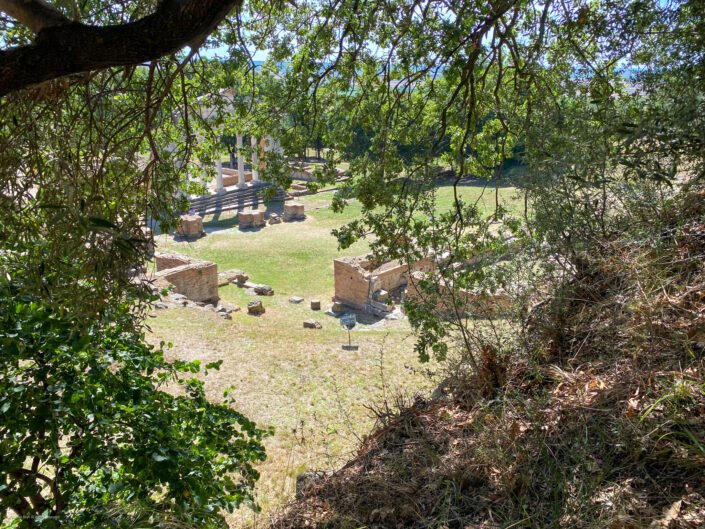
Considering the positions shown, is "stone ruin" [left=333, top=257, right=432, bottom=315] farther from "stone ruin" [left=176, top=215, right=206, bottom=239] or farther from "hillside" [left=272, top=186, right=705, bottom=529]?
"hillside" [left=272, top=186, right=705, bottom=529]

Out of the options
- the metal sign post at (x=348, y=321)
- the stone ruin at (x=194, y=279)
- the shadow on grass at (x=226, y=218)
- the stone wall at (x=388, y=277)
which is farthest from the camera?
the shadow on grass at (x=226, y=218)

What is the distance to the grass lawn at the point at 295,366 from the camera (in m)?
7.21

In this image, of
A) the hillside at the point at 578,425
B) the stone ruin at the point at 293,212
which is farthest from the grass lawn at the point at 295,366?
the stone ruin at the point at 293,212

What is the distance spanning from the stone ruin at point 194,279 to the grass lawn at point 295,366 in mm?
636

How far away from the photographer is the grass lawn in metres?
7.21

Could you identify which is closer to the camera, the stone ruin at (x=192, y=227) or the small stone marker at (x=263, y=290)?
the small stone marker at (x=263, y=290)

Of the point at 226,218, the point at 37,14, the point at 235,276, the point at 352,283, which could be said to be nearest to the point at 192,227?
the point at 226,218

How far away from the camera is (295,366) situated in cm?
1098

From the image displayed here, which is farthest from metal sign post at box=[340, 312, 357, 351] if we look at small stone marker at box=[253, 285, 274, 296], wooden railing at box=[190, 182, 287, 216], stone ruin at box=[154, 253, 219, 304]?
wooden railing at box=[190, 182, 287, 216]

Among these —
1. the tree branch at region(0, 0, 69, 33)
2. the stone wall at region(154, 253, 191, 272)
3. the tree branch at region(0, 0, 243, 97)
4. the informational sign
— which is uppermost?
the tree branch at region(0, 0, 69, 33)

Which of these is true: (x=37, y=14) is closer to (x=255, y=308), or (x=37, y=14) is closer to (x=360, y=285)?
(x=255, y=308)

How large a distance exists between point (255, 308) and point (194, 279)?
2.16m

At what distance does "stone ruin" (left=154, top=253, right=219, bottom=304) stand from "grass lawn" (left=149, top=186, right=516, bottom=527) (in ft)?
2.09

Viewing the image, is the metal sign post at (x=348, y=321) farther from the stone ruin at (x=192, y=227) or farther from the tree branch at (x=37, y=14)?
the tree branch at (x=37, y=14)
